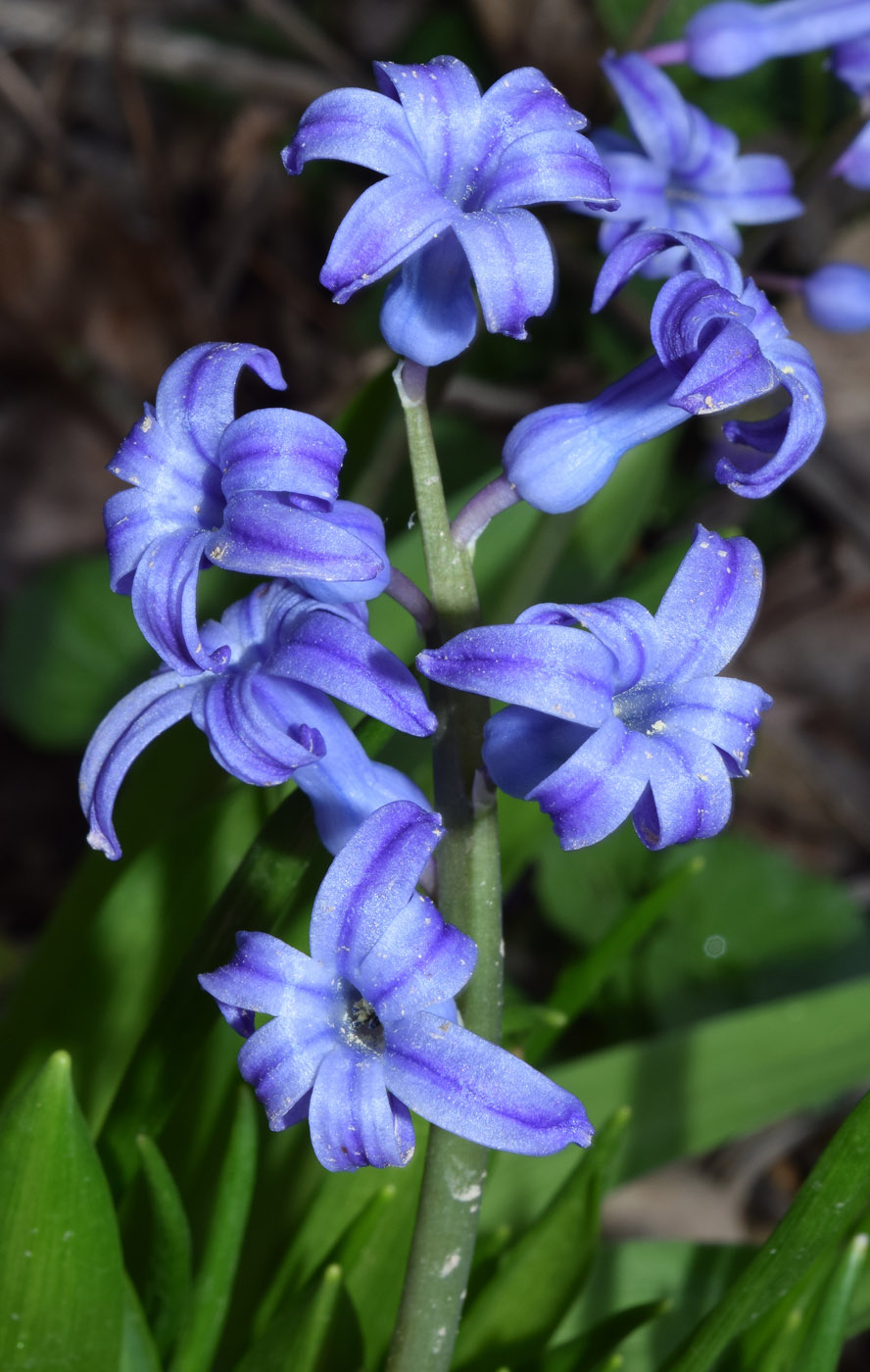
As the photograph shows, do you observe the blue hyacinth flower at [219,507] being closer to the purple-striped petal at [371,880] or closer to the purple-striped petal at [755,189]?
the purple-striped petal at [371,880]

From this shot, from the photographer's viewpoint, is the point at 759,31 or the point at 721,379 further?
the point at 759,31

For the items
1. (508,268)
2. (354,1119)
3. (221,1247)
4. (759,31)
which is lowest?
(221,1247)

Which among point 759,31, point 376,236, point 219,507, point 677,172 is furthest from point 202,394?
point 759,31

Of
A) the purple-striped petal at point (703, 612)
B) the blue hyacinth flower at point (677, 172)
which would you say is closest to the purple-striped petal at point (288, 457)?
the purple-striped petal at point (703, 612)

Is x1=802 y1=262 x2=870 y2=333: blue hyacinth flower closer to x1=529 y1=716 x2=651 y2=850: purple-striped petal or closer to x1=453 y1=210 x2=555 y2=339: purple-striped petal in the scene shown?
x1=453 y1=210 x2=555 y2=339: purple-striped petal

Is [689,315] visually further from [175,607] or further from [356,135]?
[175,607]

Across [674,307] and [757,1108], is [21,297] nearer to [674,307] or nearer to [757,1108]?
[757,1108]

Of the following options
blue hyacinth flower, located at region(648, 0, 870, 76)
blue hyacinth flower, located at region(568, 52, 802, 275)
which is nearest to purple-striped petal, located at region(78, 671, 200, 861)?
blue hyacinth flower, located at region(568, 52, 802, 275)

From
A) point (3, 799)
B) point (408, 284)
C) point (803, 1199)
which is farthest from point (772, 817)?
point (408, 284)
